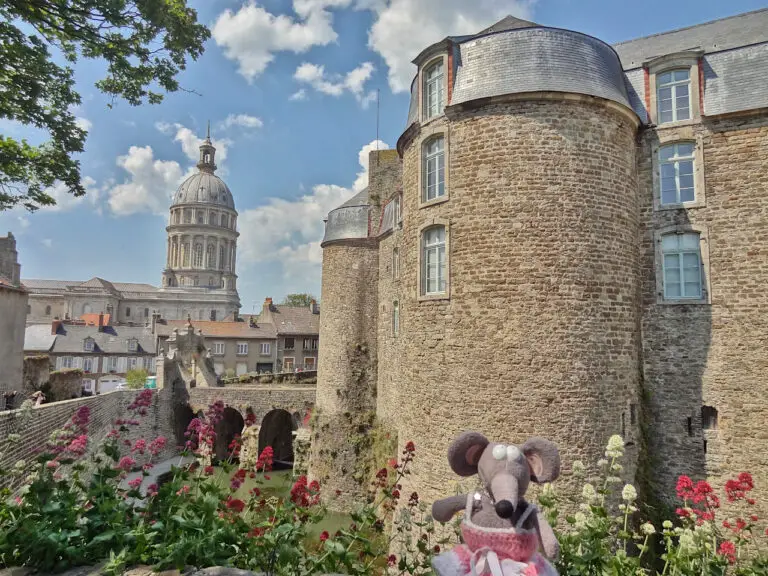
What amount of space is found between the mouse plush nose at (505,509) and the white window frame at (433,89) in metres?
7.63

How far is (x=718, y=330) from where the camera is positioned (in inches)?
344

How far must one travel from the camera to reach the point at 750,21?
9.87m

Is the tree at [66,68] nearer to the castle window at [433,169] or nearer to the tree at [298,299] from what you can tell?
the castle window at [433,169]

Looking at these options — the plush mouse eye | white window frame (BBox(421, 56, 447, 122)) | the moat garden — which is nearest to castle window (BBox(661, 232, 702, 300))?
white window frame (BBox(421, 56, 447, 122))

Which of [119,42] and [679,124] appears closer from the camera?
[119,42]

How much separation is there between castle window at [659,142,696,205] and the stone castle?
3 cm

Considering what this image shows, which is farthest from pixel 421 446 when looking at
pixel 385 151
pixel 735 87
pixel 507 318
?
pixel 385 151

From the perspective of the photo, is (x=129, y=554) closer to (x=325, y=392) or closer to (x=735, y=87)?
(x=735, y=87)

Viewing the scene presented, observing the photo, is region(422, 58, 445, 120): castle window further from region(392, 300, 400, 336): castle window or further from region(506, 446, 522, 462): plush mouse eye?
region(506, 446, 522, 462): plush mouse eye

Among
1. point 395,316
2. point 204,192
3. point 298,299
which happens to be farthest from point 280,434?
point 204,192

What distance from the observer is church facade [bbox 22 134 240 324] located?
72.2 metres

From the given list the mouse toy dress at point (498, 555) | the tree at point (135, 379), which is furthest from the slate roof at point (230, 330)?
the mouse toy dress at point (498, 555)

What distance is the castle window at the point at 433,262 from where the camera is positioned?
30.0 ft

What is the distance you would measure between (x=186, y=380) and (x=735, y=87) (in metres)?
24.6
